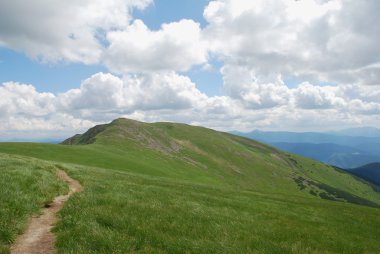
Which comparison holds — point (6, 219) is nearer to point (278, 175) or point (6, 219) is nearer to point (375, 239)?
point (375, 239)

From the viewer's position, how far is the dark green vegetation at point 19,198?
13.0 metres

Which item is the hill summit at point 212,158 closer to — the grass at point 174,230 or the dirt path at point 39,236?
the grass at point 174,230

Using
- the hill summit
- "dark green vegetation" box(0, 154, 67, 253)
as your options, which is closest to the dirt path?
"dark green vegetation" box(0, 154, 67, 253)

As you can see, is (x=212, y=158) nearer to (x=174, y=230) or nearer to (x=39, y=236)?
(x=174, y=230)

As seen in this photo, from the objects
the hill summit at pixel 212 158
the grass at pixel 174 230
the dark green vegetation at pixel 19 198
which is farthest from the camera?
the hill summit at pixel 212 158

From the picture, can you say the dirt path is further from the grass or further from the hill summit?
the hill summit

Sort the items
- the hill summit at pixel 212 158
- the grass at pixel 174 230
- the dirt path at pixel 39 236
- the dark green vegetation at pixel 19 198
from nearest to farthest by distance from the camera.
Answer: the dirt path at pixel 39 236
the grass at pixel 174 230
the dark green vegetation at pixel 19 198
the hill summit at pixel 212 158

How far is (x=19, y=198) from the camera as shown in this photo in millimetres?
16812

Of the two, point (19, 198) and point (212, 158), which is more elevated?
point (19, 198)

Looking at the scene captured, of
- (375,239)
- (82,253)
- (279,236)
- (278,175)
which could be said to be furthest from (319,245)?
(278,175)

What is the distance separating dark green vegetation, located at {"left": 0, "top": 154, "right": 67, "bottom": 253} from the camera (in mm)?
12978

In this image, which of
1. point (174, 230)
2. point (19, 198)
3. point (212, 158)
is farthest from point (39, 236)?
point (212, 158)

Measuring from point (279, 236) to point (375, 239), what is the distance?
949cm

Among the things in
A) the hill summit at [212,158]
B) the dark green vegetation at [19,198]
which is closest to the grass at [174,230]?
the dark green vegetation at [19,198]
